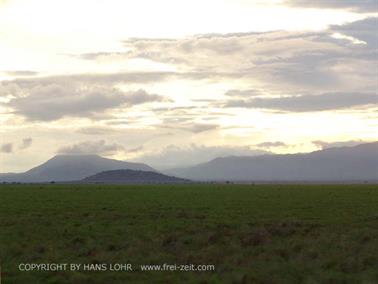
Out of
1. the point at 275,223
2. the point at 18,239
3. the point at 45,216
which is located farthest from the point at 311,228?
the point at 45,216

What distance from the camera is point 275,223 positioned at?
30.6 metres

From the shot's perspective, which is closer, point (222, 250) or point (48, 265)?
point (48, 265)

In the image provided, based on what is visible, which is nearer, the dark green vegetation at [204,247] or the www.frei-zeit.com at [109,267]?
the dark green vegetation at [204,247]

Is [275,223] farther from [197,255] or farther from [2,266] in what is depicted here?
[2,266]

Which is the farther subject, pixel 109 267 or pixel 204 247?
pixel 204 247

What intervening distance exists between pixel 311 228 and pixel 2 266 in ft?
48.5

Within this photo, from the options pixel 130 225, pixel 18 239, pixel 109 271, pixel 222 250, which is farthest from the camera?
pixel 130 225

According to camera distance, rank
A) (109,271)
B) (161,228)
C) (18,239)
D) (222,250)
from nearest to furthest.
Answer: (109,271) → (222,250) → (18,239) → (161,228)

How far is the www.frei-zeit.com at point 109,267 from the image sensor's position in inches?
742

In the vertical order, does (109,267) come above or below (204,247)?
below

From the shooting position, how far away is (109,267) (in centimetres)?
1917

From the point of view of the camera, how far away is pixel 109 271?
18641mm

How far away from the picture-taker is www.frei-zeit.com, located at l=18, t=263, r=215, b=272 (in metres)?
18.9

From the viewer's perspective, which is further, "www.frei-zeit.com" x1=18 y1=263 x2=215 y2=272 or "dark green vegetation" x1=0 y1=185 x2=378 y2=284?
"www.frei-zeit.com" x1=18 y1=263 x2=215 y2=272
